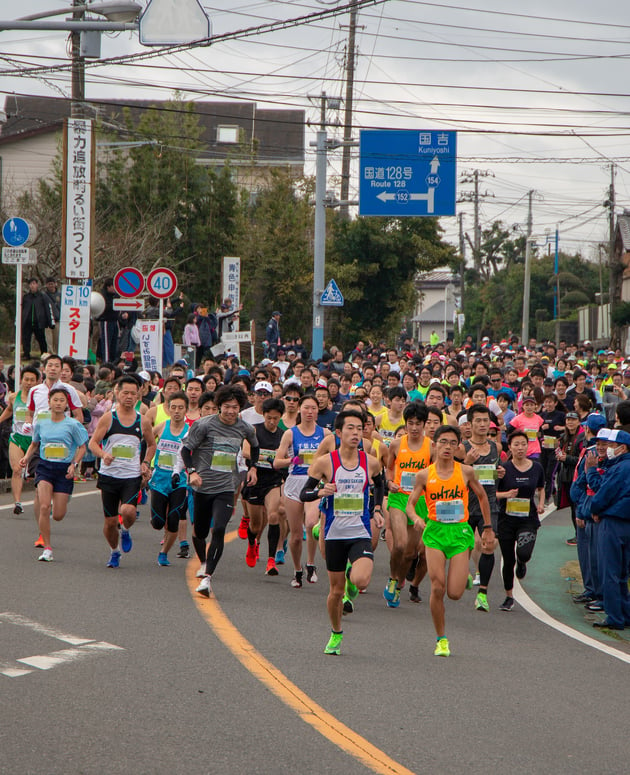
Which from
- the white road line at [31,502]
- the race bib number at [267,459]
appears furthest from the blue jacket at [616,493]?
the white road line at [31,502]

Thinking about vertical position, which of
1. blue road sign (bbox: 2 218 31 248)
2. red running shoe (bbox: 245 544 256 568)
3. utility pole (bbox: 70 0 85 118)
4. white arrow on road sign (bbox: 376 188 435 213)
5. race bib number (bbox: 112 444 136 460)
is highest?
utility pole (bbox: 70 0 85 118)

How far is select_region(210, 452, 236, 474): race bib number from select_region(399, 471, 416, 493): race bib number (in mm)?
1692

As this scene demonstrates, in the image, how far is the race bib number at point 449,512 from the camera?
901 cm

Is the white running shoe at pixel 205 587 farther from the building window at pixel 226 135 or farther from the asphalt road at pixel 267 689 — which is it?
the building window at pixel 226 135

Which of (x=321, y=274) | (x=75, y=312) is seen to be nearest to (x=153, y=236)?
(x=321, y=274)

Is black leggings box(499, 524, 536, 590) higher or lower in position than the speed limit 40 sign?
lower

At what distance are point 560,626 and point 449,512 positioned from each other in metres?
2.28

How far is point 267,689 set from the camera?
7078mm

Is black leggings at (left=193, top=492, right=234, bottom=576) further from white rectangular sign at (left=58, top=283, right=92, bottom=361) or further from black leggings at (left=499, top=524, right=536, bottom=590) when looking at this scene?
white rectangular sign at (left=58, top=283, right=92, bottom=361)

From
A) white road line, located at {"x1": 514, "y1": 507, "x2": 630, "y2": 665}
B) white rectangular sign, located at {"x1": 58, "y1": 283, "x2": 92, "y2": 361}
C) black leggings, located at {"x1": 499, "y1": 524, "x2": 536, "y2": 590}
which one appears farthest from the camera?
white rectangular sign, located at {"x1": 58, "y1": 283, "x2": 92, "y2": 361}

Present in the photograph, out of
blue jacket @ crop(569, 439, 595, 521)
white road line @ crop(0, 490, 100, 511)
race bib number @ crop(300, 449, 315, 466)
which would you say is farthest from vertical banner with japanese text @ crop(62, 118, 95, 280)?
blue jacket @ crop(569, 439, 595, 521)

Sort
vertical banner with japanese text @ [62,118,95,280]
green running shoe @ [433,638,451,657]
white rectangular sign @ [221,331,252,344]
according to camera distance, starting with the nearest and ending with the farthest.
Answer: green running shoe @ [433,638,451,657] → vertical banner with japanese text @ [62,118,95,280] → white rectangular sign @ [221,331,252,344]

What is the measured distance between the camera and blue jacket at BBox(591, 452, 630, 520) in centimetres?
1078

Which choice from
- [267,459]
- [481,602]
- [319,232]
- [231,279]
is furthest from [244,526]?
A: [231,279]
